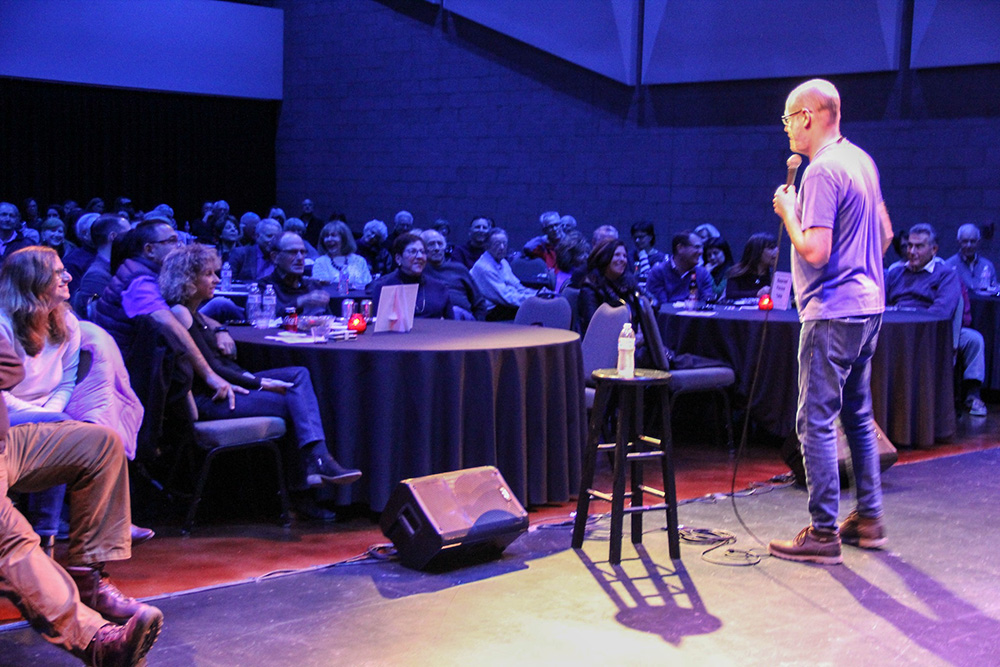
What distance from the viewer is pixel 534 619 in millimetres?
3105

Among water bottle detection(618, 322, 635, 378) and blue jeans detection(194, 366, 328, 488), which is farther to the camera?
blue jeans detection(194, 366, 328, 488)

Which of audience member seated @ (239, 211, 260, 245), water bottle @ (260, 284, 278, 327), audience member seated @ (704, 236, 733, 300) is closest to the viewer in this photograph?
water bottle @ (260, 284, 278, 327)

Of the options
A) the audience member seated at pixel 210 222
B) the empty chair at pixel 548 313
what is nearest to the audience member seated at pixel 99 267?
the empty chair at pixel 548 313

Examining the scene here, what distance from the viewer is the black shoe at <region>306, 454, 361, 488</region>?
13.1 ft

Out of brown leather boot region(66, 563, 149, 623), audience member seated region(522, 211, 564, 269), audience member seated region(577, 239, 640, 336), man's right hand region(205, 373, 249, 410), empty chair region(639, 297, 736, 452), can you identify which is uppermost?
audience member seated region(522, 211, 564, 269)

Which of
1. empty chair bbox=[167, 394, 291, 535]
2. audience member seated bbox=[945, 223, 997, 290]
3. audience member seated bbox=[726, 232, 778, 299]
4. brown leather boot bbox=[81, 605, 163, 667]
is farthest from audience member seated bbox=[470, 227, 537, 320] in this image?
brown leather boot bbox=[81, 605, 163, 667]

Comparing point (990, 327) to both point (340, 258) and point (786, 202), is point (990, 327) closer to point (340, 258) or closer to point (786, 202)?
point (786, 202)

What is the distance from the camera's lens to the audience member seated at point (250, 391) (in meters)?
4.06

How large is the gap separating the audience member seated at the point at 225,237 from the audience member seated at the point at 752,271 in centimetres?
539

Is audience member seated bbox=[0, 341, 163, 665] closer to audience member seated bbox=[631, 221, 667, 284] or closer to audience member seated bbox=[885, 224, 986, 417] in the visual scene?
audience member seated bbox=[885, 224, 986, 417]

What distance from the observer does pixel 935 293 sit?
22.0ft

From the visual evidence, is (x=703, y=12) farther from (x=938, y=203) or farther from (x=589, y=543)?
(x=589, y=543)

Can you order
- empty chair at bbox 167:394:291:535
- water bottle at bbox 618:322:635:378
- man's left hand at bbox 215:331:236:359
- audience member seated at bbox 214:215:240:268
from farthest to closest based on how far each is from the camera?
audience member seated at bbox 214:215:240:268, man's left hand at bbox 215:331:236:359, empty chair at bbox 167:394:291:535, water bottle at bbox 618:322:635:378

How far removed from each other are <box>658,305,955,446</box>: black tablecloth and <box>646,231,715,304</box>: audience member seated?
2.83 feet
